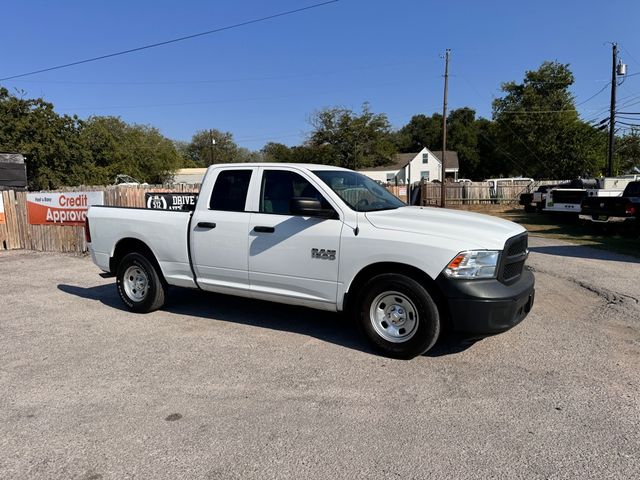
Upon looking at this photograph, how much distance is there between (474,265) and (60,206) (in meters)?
11.1

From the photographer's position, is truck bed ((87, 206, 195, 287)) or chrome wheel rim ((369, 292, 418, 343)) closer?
chrome wheel rim ((369, 292, 418, 343))

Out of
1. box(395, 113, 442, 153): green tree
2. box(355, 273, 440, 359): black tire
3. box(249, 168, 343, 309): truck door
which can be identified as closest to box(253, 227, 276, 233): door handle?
box(249, 168, 343, 309): truck door

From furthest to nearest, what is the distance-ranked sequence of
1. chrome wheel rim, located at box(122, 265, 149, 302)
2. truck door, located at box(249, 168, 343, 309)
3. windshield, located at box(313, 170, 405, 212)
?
1. chrome wheel rim, located at box(122, 265, 149, 302)
2. windshield, located at box(313, 170, 405, 212)
3. truck door, located at box(249, 168, 343, 309)

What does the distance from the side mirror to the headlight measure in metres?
1.29

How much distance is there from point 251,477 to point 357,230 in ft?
8.17

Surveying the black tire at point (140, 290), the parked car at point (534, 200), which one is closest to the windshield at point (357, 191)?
the black tire at point (140, 290)

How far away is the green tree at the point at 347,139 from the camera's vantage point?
59969 millimetres

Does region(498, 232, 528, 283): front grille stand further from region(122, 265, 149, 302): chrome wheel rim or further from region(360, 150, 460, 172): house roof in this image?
region(360, 150, 460, 172): house roof

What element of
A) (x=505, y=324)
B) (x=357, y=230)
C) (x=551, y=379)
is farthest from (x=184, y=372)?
(x=551, y=379)

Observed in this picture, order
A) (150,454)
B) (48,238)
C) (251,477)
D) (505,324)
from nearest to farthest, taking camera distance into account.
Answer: (251,477) → (150,454) → (505,324) → (48,238)

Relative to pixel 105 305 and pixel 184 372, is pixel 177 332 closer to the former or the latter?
pixel 184 372

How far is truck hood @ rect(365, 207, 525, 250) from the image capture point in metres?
4.35

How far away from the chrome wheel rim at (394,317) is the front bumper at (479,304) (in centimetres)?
38

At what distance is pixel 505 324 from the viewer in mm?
4305
